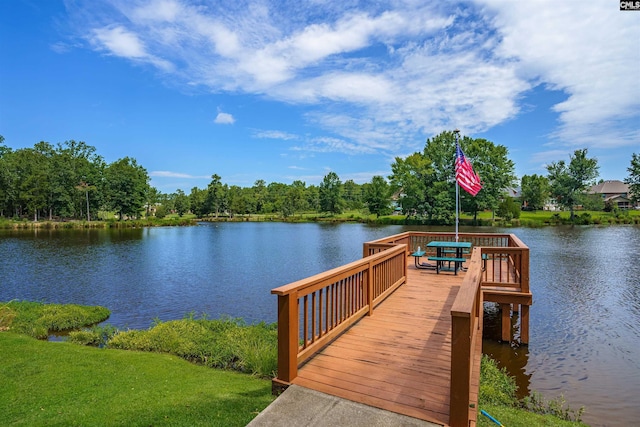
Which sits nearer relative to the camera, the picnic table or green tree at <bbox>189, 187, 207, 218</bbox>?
the picnic table

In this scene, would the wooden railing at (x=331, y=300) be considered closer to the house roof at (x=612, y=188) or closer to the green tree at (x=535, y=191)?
the green tree at (x=535, y=191)

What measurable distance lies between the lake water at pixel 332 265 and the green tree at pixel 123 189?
33.8 m

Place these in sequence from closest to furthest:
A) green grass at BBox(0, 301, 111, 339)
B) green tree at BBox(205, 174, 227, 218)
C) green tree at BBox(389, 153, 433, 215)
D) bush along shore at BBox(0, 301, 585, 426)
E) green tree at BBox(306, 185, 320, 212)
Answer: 1. bush along shore at BBox(0, 301, 585, 426)
2. green grass at BBox(0, 301, 111, 339)
3. green tree at BBox(389, 153, 433, 215)
4. green tree at BBox(205, 174, 227, 218)
5. green tree at BBox(306, 185, 320, 212)

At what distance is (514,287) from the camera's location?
8.11 metres

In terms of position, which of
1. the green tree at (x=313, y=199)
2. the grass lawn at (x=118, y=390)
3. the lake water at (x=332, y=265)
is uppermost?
the green tree at (x=313, y=199)

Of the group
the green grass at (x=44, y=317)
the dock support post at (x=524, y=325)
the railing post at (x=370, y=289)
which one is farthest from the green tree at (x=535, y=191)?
the green grass at (x=44, y=317)

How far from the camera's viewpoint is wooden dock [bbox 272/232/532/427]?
289 centimetres

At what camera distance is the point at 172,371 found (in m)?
5.82

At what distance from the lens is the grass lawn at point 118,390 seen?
3.71m

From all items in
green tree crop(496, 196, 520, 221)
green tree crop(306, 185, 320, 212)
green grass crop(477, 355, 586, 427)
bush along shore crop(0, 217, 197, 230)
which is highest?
green tree crop(306, 185, 320, 212)

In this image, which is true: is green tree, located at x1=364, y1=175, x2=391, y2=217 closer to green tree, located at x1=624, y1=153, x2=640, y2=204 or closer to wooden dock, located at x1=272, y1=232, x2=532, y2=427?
green tree, located at x1=624, y1=153, x2=640, y2=204

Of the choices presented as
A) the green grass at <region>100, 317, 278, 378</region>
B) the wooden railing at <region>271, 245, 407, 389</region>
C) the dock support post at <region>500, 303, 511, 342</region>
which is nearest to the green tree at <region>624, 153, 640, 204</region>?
the dock support post at <region>500, 303, 511, 342</region>

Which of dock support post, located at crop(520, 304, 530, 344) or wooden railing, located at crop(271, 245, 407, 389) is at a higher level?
wooden railing, located at crop(271, 245, 407, 389)

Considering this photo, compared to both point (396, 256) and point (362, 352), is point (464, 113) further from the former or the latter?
point (362, 352)
